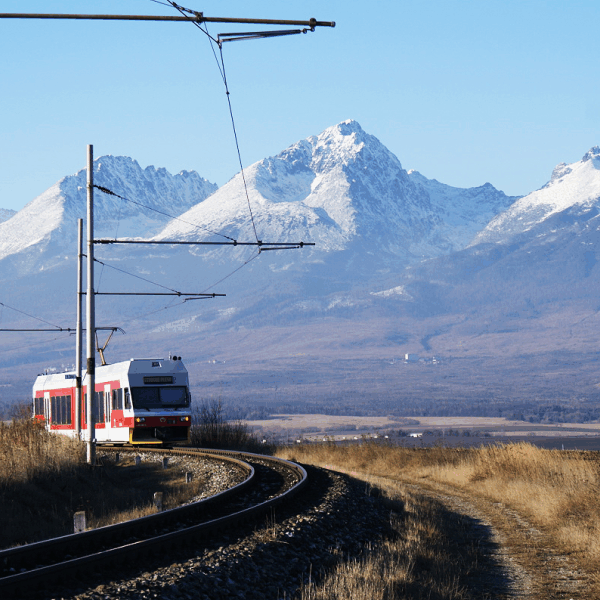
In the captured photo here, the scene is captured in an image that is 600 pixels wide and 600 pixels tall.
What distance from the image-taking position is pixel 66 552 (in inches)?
459

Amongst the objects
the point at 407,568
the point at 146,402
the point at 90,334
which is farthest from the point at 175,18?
the point at 146,402

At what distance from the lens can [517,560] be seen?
1455 centimetres

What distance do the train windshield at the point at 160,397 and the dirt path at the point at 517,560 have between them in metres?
16.6

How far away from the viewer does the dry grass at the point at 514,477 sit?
614 inches

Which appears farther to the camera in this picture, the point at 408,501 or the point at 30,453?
the point at 30,453

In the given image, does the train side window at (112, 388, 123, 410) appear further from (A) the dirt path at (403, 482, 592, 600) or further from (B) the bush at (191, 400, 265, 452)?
(A) the dirt path at (403, 482, 592, 600)

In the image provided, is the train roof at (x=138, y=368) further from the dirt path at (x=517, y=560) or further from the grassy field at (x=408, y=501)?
the dirt path at (x=517, y=560)

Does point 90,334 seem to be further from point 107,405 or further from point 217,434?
point 217,434

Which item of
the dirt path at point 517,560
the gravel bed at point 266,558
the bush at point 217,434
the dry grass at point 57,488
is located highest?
the bush at point 217,434

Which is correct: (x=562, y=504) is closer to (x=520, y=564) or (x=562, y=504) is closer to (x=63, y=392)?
(x=520, y=564)

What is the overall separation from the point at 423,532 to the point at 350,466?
1656 cm

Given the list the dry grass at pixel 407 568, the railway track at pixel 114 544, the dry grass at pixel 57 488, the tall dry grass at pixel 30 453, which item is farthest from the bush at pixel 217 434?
the dry grass at pixel 407 568

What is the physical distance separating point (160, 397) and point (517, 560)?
22.7m

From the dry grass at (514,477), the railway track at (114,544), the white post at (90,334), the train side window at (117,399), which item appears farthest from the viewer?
the train side window at (117,399)
